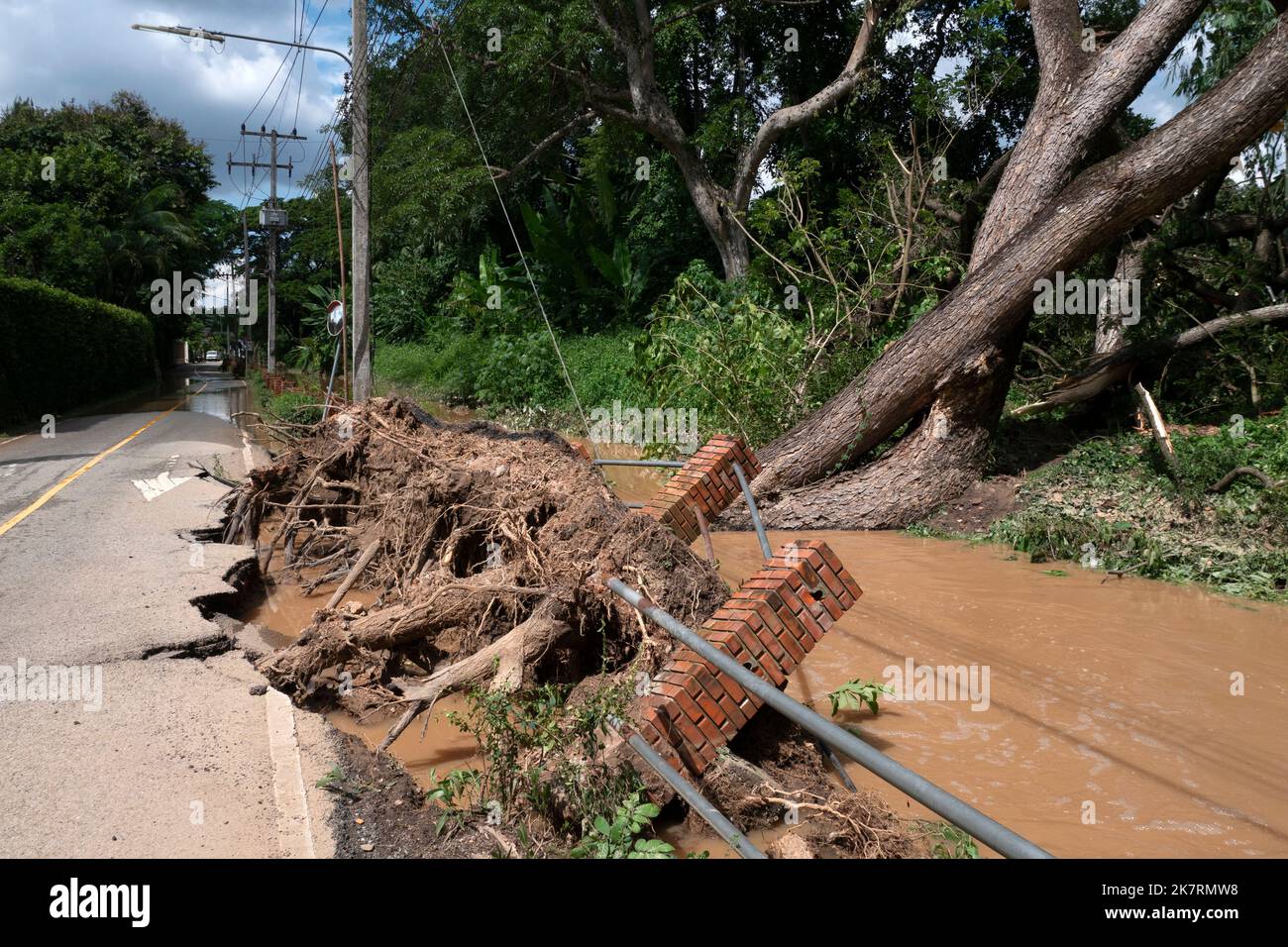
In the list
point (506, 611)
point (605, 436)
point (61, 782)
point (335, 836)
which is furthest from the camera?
point (605, 436)

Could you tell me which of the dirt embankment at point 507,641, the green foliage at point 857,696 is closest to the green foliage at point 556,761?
the dirt embankment at point 507,641

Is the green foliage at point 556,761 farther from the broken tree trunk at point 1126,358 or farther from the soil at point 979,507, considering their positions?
the broken tree trunk at point 1126,358

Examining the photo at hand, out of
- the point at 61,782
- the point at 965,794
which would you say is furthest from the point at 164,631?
the point at 965,794

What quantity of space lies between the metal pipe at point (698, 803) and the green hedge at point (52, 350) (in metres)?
19.2

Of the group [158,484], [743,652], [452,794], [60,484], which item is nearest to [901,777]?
[743,652]

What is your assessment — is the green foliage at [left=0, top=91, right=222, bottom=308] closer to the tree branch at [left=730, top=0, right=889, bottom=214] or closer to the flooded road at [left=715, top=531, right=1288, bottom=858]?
the tree branch at [left=730, top=0, right=889, bottom=214]

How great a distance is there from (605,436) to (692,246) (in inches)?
351

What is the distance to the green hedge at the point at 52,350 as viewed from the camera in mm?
18594

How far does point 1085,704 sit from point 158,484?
10469mm

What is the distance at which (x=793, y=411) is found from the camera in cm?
1194

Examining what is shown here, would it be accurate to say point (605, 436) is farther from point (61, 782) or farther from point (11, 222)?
point (11, 222)

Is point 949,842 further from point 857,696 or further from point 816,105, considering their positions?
point 816,105

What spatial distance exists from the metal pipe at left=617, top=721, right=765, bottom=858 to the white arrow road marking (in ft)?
28.6

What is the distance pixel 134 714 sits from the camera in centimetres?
461
